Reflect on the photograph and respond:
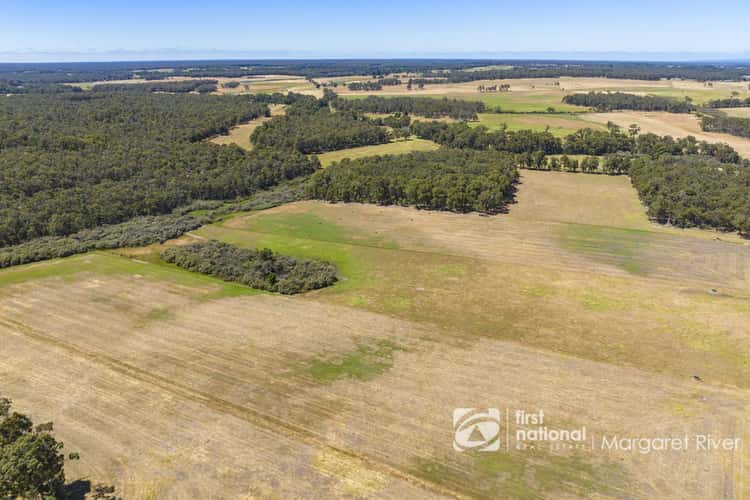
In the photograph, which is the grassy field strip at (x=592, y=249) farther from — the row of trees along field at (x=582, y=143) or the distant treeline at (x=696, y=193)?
the row of trees along field at (x=582, y=143)

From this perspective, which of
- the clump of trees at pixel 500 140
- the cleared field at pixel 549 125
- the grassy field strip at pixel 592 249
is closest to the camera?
the grassy field strip at pixel 592 249

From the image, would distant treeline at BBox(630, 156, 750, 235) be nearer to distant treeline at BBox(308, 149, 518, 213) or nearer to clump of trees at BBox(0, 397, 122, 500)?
distant treeline at BBox(308, 149, 518, 213)

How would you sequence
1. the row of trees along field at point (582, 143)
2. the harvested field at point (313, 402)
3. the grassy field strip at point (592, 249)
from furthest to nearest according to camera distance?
the row of trees along field at point (582, 143) → the grassy field strip at point (592, 249) → the harvested field at point (313, 402)

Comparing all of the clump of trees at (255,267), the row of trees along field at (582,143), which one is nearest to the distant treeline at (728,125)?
the row of trees along field at (582,143)

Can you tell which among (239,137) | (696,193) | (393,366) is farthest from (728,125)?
(393,366)

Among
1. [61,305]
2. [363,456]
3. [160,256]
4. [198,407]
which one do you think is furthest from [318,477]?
[160,256]

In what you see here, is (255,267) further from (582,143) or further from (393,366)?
(582,143)

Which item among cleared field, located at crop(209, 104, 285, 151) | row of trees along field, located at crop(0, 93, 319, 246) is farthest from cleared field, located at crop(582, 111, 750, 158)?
cleared field, located at crop(209, 104, 285, 151)
